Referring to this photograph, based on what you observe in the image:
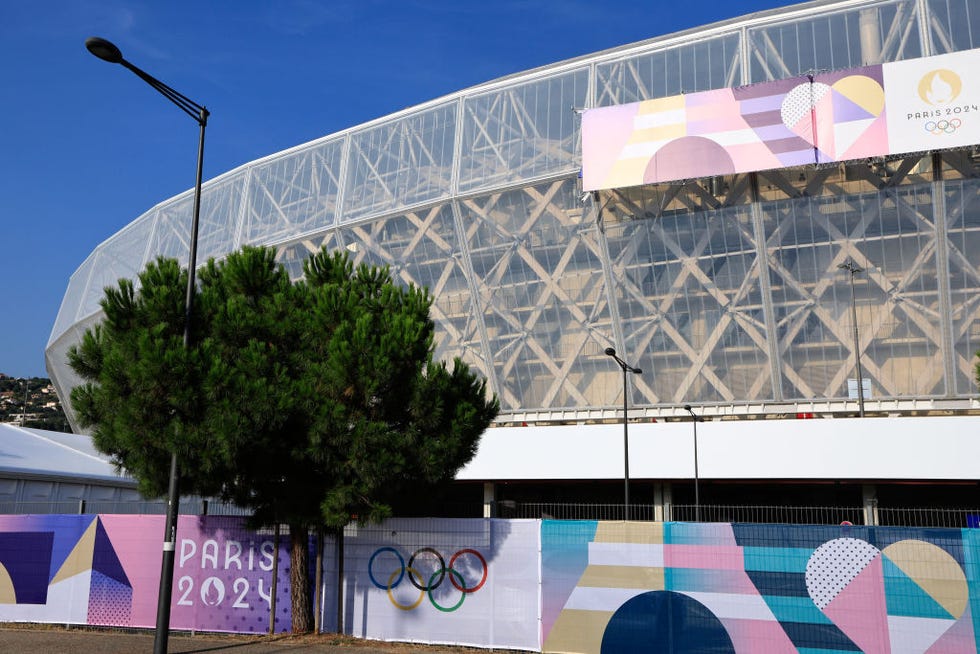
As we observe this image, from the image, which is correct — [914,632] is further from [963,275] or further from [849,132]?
[963,275]

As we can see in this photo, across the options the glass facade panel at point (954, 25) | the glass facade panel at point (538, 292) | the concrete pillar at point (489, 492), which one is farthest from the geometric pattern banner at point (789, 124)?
the concrete pillar at point (489, 492)

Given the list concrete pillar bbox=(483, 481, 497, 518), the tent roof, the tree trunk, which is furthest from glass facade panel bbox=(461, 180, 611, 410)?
the tree trunk

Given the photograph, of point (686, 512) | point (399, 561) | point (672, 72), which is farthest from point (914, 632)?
point (686, 512)

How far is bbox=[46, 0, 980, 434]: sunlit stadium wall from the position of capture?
31797mm

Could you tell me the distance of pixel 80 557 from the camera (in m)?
19.1

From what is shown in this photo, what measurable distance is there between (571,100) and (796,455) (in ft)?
56.6

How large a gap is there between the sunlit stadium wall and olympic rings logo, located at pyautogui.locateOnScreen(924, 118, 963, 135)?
129cm

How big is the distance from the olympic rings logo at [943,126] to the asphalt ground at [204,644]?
79.5 feet

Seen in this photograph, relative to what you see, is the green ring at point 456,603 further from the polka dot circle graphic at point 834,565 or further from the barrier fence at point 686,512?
the barrier fence at point 686,512

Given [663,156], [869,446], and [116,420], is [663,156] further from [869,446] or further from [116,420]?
[116,420]

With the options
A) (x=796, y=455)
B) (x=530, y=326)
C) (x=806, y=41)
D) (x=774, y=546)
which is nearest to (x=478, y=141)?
(x=530, y=326)

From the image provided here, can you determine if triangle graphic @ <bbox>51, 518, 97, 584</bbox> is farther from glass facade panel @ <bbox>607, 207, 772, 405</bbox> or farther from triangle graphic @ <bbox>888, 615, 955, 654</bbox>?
glass facade panel @ <bbox>607, 207, 772, 405</bbox>

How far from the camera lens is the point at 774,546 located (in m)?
13.7

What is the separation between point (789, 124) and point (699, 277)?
6.78 metres
